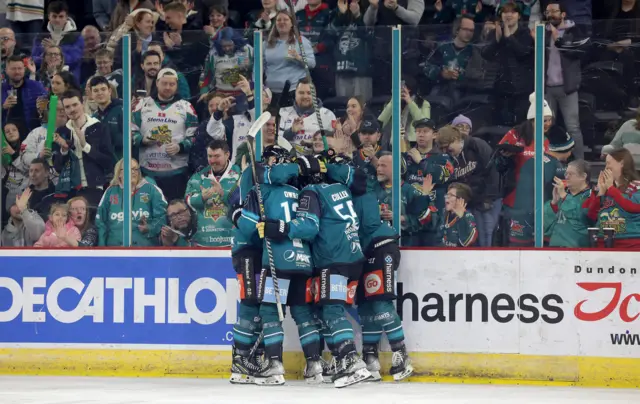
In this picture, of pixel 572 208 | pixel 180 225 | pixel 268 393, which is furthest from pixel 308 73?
pixel 268 393

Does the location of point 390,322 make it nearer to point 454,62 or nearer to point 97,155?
point 454,62

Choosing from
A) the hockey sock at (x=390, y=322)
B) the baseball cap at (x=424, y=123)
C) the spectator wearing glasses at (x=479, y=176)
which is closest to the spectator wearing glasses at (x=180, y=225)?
the hockey sock at (x=390, y=322)

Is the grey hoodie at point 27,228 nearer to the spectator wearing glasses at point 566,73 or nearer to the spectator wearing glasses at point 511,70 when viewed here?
the spectator wearing glasses at point 511,70

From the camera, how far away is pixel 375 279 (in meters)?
8.16

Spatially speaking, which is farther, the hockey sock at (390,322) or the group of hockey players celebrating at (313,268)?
the hockey sock at (390,322)

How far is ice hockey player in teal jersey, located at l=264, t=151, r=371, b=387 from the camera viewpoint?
25.8ft

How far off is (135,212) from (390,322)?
200cm

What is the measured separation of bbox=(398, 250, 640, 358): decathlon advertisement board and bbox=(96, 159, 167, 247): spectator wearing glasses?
1783mm

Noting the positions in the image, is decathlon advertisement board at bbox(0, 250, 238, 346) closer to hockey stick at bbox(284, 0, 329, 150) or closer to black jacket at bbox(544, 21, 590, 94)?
hockey stick at bbox(284, 0, 329, 150)

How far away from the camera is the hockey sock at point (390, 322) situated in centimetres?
809

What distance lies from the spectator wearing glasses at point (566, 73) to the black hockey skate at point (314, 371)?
7.16ft

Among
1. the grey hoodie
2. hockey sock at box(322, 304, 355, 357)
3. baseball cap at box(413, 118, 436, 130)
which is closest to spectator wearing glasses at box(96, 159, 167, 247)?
the grey hoodie

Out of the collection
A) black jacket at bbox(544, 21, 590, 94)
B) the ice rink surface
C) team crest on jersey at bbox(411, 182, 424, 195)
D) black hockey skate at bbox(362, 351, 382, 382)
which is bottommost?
the ice rink surface

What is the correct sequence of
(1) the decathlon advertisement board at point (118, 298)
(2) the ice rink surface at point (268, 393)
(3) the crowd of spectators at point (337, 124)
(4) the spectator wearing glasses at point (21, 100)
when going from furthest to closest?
(4) the spectator wearing glasses at point (21, 100), (1) the decathlon advertisement board at point (118, 298), (3) the crowd of spectators at point (337, 124), (2) the ice rink surface at point (268, 393)
